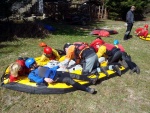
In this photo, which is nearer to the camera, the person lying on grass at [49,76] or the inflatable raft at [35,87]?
the inflatable raft at [35,87]

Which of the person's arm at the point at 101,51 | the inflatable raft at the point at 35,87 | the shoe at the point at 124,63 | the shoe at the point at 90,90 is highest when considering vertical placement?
the person's arm at the point at 101,51

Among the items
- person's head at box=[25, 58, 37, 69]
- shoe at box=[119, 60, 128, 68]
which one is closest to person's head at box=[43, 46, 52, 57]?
person's head at box=[25, 58, 37, 69]

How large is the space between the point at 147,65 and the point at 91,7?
43.1 feet

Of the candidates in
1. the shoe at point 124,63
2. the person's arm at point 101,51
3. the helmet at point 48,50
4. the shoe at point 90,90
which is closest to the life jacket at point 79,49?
the person's arm at point 101,51

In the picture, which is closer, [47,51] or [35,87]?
[35,87]

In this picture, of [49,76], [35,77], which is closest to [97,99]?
[49,76]

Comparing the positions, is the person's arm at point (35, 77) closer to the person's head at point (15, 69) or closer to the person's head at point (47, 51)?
the person's head at point (15, 69)

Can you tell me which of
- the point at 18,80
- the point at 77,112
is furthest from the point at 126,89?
the point at 18,80

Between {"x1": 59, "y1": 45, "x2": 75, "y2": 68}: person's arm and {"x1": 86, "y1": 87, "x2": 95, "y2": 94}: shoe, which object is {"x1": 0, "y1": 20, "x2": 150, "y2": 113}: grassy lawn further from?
{"x1": 59, "y1": 45, "x2": 75, "y2": 68}: person's arm

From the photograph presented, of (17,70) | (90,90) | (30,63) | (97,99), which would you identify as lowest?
(97,99)

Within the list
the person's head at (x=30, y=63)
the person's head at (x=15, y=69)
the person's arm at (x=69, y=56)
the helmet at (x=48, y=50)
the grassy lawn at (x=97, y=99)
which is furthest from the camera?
the helmet at (x=48, y=50)

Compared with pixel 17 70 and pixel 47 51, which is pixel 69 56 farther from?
pixel 17 70

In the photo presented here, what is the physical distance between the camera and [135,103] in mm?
6945

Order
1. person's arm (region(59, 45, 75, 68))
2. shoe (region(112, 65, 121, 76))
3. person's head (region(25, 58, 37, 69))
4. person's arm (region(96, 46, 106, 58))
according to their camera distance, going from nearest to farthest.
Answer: person's head (region(25, 58, 37, 69)), person's arm (region(59, 45, 75, 68)), shoe (region(112, 65, 121, 76)), person's arm (region(96, 46, 106, 58))
